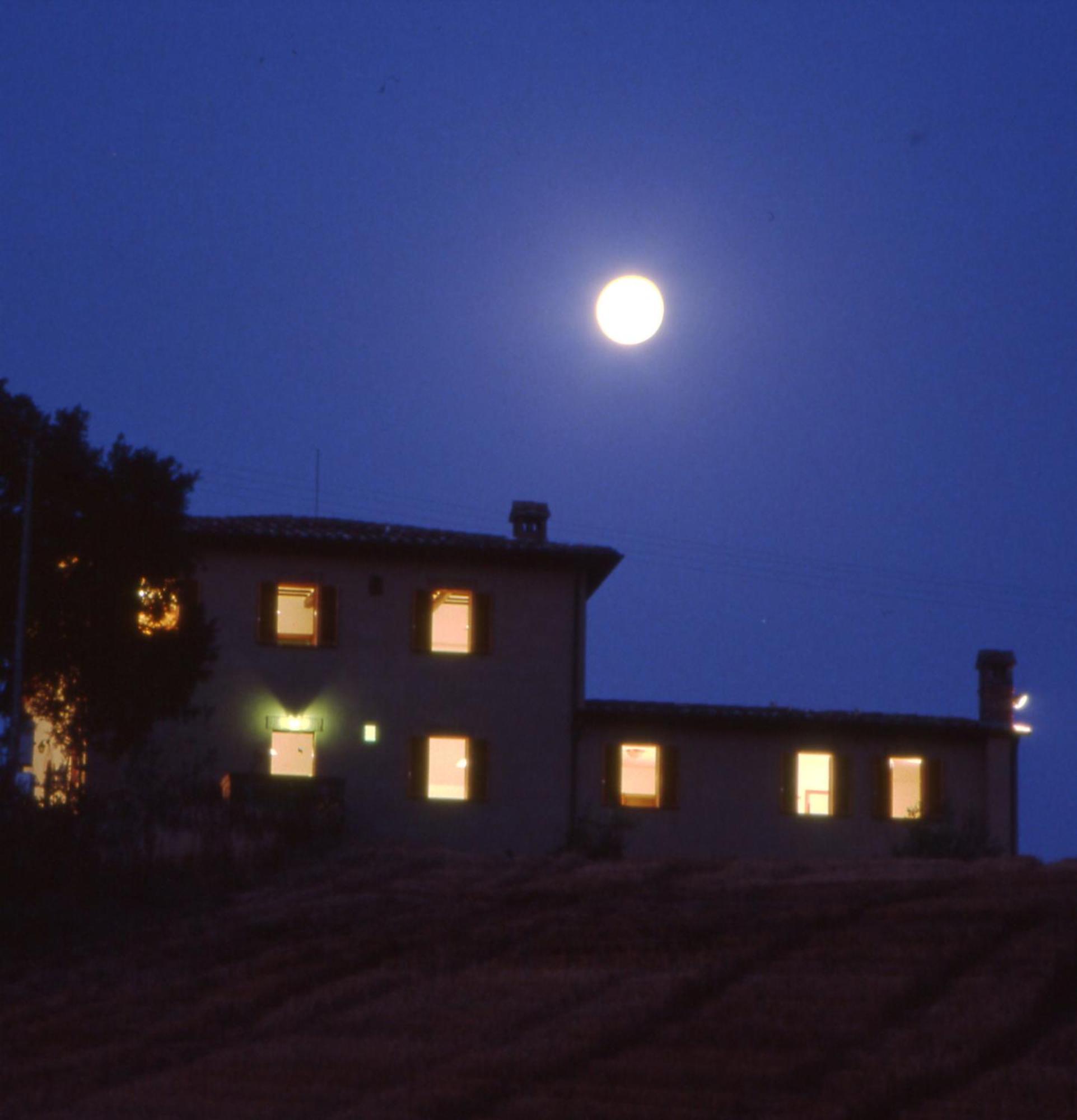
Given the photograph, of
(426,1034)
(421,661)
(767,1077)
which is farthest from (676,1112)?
(421,661)

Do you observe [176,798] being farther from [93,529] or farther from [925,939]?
[925,939]

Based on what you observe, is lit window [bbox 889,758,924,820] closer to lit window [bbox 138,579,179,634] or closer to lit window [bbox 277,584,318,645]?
lit window [bbox 277,584,318,645]

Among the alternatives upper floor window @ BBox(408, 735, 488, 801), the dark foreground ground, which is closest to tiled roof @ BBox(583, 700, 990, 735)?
upper floor window @ BBox(408, 735, 488, 801)

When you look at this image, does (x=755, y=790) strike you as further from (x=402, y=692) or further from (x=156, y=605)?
(x=156, y=605)

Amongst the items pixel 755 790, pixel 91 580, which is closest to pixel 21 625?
pixel 91 580

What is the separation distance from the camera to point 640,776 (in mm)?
28500

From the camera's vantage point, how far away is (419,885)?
16219 mm

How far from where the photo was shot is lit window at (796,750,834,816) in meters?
28.3

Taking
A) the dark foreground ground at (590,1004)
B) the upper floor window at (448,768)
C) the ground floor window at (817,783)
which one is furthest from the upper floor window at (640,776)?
the dark foreground ground at (590,1004)

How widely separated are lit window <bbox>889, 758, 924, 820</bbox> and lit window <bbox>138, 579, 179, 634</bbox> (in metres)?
12.9

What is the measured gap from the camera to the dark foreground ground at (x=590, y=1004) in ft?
28.3

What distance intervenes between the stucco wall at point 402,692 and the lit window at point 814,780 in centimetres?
417

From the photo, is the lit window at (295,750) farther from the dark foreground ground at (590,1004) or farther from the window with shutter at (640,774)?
the dark foreground ground at (590,1004)

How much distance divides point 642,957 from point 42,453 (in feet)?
47.8
